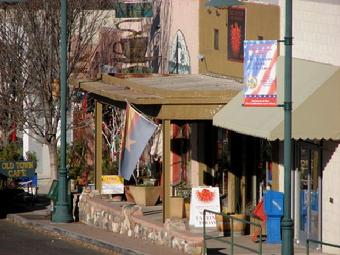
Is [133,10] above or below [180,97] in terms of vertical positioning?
above

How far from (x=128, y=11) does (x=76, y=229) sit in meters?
12.0

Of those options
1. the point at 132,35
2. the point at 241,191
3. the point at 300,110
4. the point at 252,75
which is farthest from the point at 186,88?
the point at 132,35

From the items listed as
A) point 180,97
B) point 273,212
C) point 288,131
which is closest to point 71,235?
point 180,97

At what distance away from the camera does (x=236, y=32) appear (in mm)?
27172

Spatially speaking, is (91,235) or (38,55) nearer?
(91,235)

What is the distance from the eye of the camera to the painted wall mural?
31.5 metres

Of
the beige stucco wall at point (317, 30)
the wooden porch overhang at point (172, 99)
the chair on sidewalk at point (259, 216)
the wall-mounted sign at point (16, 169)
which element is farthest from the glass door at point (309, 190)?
the wall-mounted sign at point (16, 169)

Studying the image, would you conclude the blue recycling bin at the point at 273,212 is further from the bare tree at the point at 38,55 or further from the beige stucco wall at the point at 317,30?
the bare tree at the point at 38,55

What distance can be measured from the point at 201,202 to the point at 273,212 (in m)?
3.02

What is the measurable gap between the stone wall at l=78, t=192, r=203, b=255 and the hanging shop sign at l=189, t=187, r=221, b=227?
116 centimetres

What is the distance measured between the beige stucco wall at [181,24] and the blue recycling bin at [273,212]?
7946 millimetres

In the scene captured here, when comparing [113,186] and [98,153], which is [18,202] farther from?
[113,186]

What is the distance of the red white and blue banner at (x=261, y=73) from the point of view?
1916 cm

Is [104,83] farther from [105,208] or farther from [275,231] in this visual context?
[275,231]
